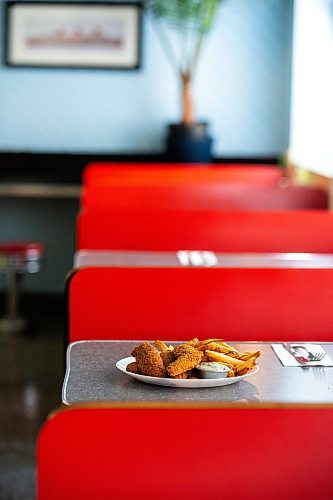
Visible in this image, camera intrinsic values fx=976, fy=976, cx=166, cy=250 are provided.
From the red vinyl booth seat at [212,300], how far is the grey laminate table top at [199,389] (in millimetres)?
650

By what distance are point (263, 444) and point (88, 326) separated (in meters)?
1.46

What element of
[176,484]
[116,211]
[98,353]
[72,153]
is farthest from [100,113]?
[176,484]

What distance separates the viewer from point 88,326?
117 inches

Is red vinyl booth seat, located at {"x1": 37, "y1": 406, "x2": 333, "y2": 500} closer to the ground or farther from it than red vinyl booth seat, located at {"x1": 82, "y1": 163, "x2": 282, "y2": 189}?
closer to the ground

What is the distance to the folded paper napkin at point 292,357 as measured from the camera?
2.18 meters

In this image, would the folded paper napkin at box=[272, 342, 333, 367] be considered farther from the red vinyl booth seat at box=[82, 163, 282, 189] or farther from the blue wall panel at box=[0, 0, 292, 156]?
the blue wall panel at box=[0, 0, 292, 156]

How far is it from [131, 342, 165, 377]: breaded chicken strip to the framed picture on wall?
5.50m

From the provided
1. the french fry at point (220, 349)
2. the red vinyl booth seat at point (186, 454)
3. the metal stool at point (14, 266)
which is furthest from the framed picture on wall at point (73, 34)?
→ the red vinyl booth seat at point (186, 454)

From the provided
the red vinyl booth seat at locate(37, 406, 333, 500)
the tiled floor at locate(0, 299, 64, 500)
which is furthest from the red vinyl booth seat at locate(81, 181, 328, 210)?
the red vinyl booth seat at locate(37, 406, 333, 500)

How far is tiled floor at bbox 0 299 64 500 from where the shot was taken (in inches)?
146

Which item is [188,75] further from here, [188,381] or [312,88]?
[188,381]

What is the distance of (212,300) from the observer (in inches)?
115

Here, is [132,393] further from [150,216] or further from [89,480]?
[150,216]

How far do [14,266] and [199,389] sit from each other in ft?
15.6
